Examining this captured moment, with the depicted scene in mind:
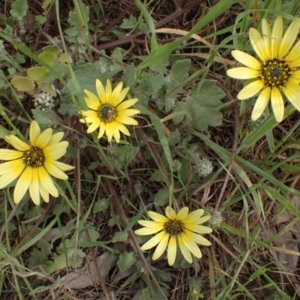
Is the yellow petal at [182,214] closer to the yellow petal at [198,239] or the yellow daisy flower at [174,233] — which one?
the yellow daisy flower at [174,233]

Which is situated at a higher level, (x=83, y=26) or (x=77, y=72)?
(x=83, y=26)

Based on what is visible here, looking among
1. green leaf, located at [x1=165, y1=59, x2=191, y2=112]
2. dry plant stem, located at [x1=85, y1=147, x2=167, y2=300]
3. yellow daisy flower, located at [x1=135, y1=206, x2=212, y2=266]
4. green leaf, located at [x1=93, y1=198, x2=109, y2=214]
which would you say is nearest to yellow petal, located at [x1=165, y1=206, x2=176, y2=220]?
yellow daisy flower, located at [x1=135, y1=206, x2=212, y2=266]

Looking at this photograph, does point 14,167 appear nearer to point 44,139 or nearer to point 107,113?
point 44,139

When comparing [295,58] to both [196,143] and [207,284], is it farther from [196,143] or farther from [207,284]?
[207,284]

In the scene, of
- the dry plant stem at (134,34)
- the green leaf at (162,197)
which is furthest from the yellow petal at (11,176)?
the dry plant stem at (134,34)

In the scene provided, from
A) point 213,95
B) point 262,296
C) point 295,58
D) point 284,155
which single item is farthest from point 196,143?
point 262,296

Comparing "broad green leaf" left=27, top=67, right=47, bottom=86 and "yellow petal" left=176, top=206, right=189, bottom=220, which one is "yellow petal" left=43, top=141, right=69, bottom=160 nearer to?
"broad green leaf" left=27, top=67, right=47, bottom=86
